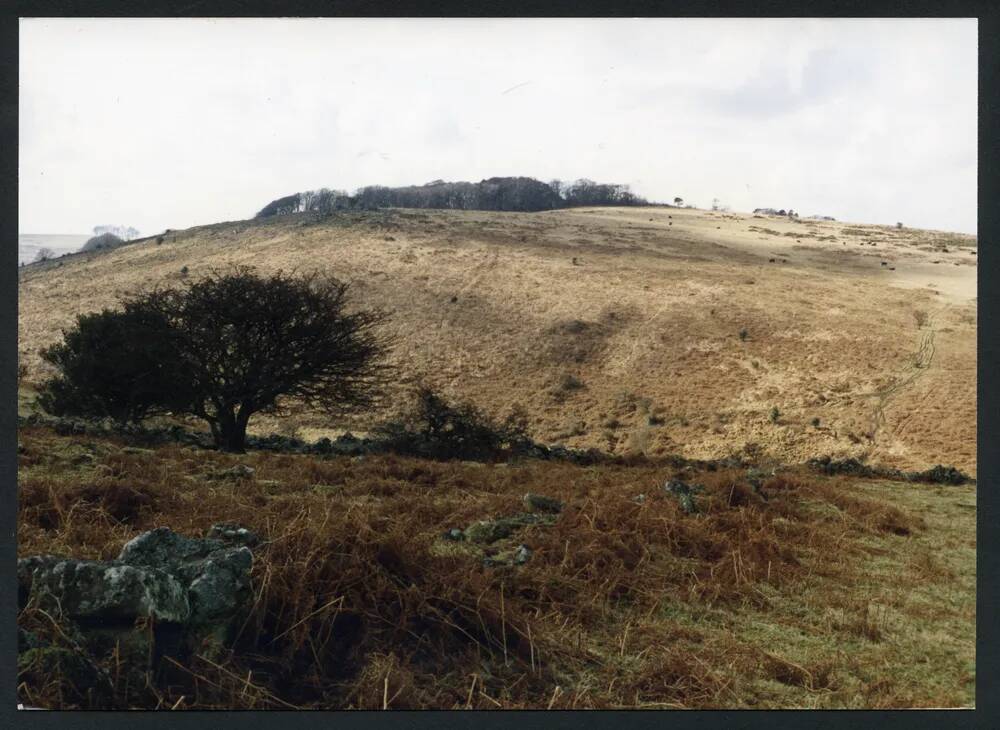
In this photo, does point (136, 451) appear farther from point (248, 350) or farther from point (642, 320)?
point (642, 320)

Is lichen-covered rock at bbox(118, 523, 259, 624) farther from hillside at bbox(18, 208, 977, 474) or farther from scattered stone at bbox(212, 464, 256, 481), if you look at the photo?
hillside at bbox(18, 208, 977, 474)

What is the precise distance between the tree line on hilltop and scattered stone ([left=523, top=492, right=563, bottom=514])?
6.54 metres

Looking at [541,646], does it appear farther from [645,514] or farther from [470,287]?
[470,287]

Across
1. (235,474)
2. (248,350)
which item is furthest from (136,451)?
(248,350)

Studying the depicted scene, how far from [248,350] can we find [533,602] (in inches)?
291

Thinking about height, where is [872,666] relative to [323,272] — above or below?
below

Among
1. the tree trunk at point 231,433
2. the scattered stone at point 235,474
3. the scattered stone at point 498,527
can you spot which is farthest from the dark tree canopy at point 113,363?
the scattered stone at point 498,527

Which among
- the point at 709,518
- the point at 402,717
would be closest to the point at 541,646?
the point at 402,717

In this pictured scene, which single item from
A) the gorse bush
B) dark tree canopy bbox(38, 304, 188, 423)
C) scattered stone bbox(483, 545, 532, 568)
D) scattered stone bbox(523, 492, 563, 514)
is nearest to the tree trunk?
dark tree canopy bbox(38, 304, 188, 423)

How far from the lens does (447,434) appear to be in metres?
11.0

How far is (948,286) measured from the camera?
13.2 metres

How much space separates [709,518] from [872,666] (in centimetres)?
211

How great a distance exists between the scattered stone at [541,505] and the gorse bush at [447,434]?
4.47m

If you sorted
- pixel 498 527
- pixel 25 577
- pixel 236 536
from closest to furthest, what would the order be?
pixel 25 577
pixel 236 536
pixel 498 527
